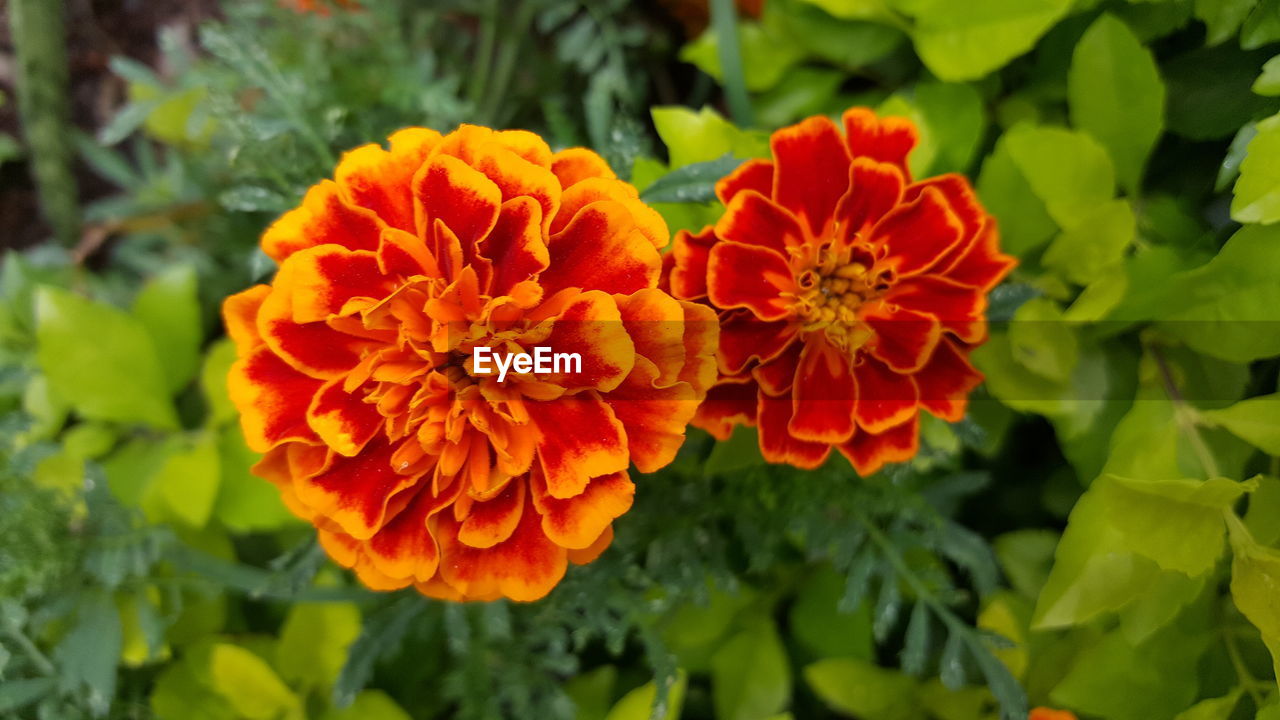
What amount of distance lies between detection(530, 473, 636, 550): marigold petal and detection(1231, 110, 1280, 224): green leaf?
47cm

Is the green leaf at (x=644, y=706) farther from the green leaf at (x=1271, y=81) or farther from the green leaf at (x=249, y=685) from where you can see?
the green leaf at (x=1271, y=81)

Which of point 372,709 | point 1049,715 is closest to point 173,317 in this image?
point 372,709

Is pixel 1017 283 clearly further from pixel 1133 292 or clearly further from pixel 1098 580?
pixel 1098 580

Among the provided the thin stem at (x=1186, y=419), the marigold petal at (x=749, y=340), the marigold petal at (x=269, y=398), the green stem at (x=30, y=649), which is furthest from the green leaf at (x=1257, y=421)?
the green stem at (x=30, y=649)

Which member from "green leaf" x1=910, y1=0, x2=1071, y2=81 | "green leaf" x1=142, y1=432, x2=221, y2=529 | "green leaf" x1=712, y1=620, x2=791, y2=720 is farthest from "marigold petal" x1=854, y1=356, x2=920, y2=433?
"green leaf" x1=142, y1=432, x2=221, y2=529

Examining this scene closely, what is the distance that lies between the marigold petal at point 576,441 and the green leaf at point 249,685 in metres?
0.53

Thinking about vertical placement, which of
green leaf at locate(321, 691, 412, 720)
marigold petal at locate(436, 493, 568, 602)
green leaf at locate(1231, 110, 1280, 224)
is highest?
green leaf at locate(1231, 110, 1280, 224)

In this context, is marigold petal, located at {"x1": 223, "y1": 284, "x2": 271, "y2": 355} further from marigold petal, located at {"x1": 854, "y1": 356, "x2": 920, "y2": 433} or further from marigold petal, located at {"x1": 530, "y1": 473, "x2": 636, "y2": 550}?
marigold petal, located at {"x1": 854, "y1": 356, "x2": 920, "y2": 433}

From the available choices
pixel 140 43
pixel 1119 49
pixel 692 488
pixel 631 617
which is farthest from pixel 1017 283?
pixel 140 43

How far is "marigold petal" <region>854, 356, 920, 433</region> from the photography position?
616 mm

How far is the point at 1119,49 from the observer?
738 millimetres

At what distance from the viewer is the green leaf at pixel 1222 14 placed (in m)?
0.67

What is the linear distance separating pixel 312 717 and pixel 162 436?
16.2 inches

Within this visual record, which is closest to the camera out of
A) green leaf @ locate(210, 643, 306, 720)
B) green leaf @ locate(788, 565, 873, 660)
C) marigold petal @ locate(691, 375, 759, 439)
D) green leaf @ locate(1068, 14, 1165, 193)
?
marigold petal @ locate(691, 375, 759, 439)
